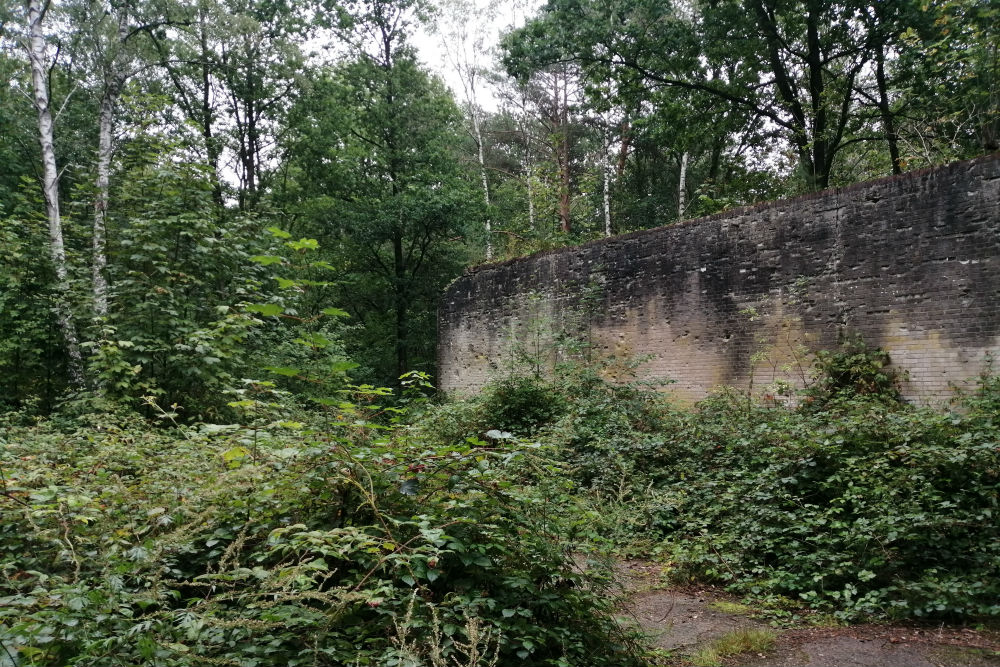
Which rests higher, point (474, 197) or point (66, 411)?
point (474, 197)

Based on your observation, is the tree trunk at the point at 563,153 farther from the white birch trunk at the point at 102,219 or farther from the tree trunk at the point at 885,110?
the white birch trunk at the point at 102,219

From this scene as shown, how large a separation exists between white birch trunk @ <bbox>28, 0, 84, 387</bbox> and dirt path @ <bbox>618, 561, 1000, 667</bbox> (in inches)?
311

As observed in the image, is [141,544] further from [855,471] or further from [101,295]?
[101,295]

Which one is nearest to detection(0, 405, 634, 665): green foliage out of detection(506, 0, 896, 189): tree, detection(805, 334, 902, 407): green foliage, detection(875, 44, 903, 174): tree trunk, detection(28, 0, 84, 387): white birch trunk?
detection(28, 0, 84, 387): white birch trunk

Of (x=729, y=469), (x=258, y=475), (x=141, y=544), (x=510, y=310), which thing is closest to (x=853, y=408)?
(x=729, y=469)

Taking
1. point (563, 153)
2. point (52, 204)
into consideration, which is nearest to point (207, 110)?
point (52, 204)

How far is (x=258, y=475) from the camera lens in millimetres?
2658

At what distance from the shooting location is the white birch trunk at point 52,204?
7750 mm

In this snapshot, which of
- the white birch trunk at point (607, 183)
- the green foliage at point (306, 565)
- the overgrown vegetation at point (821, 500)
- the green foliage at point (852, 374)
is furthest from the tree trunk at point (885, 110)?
the green foliage at point (306, 565)

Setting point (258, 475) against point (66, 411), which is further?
point (66, 411)

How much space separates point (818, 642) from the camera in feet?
11.0

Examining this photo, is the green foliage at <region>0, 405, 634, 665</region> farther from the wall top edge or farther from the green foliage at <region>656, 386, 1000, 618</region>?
the wall top edge

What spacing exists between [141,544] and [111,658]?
79cm

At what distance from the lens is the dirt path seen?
3059 millimetres
